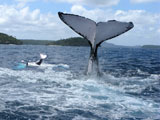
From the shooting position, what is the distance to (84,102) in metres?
7.31

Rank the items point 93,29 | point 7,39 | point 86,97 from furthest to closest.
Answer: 1. point 7,39
2. point 93,29
3. point 86,97

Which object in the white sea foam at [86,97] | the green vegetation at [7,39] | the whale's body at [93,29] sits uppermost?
the green vegetation at [7,39]

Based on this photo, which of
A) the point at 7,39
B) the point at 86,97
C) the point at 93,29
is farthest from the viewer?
the point at 7,39

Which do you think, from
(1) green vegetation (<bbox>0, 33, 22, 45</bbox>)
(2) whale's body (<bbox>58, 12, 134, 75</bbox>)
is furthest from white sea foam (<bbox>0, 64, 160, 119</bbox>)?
(1) green vegetation (<bbox>0, 33, 22, 45</bbox>)

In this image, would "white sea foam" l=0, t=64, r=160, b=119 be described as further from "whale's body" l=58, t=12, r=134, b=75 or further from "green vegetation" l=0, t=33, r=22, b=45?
"green vegetation" l=0, t=33, r=22, b=45

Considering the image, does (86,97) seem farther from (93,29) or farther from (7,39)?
(7,39)

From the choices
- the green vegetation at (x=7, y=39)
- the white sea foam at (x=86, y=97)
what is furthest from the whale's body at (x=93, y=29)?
the green vegetation at (x=7, y=39)

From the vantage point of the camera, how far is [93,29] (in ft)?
Answer: 32.1

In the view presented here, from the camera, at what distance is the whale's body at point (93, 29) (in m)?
9.23

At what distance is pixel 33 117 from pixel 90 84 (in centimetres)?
397

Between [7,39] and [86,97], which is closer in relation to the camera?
[86,97]

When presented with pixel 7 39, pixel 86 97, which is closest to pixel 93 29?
pixel 86 97

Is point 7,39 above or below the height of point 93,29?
above

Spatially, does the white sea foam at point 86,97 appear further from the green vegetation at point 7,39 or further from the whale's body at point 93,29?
the green vegetation at point 7,39
